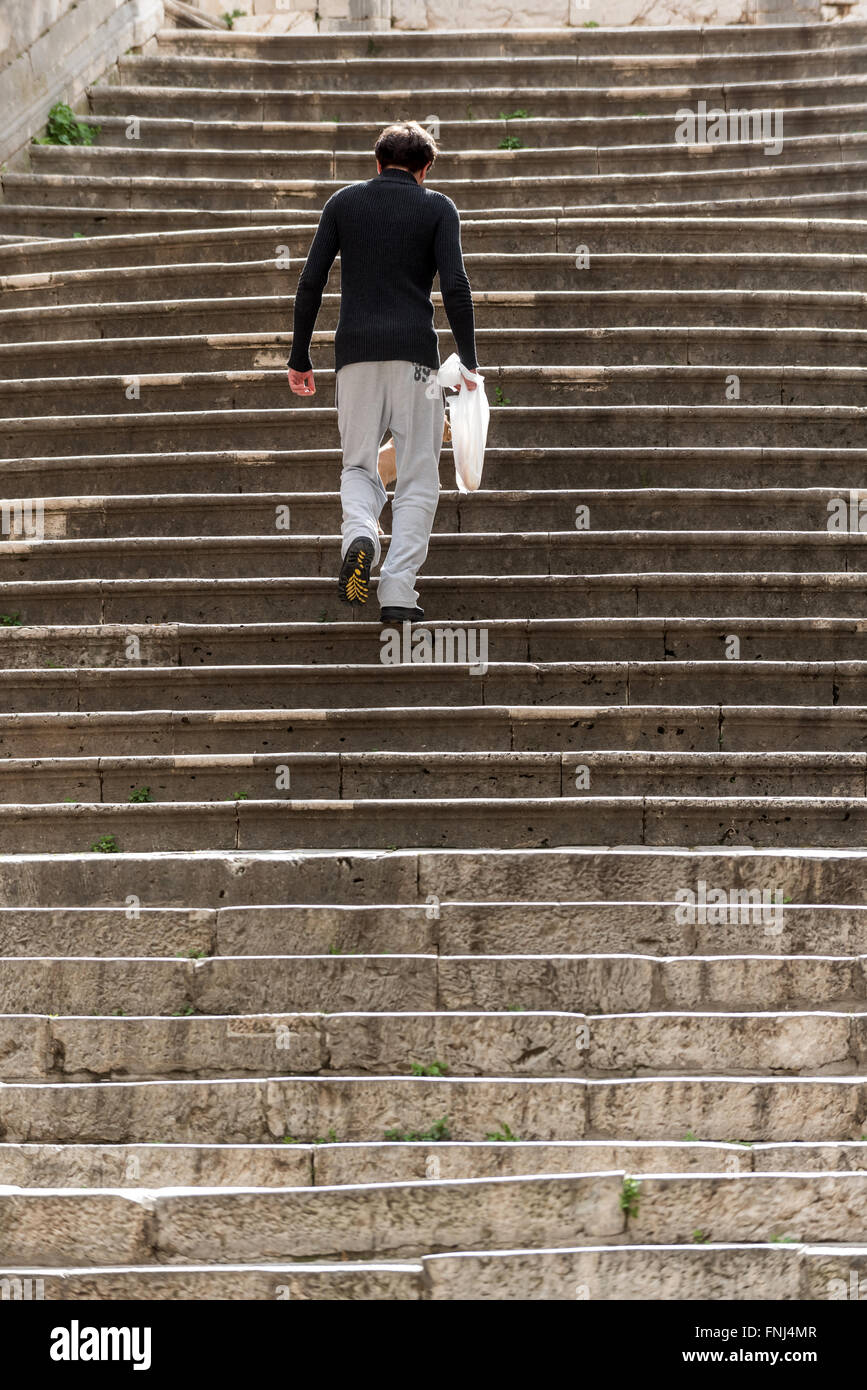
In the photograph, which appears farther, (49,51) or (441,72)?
(441,72)

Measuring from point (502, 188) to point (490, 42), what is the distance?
9.76ft

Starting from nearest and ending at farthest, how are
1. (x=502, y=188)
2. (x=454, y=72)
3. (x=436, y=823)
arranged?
(x=436, y=823)
(x=502, y=188)
(x=454, y=72)

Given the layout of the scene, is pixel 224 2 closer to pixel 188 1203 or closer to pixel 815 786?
pixel 815 786

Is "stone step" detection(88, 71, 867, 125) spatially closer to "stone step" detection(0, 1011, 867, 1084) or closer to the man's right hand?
the man's right hand

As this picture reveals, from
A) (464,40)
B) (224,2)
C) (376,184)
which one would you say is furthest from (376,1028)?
(224,2)

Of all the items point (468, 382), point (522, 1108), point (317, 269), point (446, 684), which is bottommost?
point (522, 1108)

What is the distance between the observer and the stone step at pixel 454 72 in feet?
36.6

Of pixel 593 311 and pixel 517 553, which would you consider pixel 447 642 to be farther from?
pixel 593 311

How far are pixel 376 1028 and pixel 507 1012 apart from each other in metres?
0.41

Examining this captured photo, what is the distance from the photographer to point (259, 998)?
16.0 ft

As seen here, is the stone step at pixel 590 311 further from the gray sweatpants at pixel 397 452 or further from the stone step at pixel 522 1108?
the stone step at pixel 522 1108

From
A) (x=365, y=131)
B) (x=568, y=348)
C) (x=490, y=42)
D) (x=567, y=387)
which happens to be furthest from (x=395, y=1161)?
A: (x=490, y=42)

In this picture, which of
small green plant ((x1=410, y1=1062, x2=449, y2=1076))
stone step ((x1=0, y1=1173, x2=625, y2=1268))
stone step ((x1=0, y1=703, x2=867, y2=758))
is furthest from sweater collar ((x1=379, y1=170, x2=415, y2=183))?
stone step ((x1=0, y1=1173, x2=625, y2=1268))

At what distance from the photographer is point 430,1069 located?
4609 millimetres
